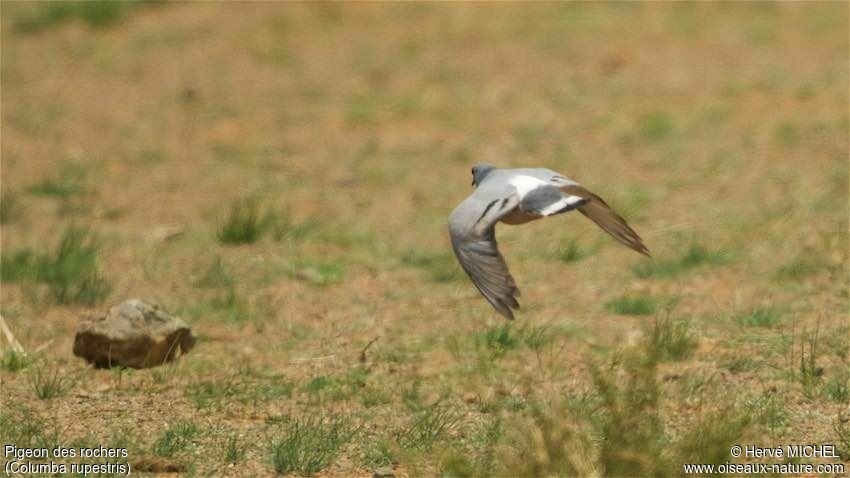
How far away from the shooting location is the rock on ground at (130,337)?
563 centimetres

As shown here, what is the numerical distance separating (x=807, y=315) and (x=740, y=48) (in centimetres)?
542

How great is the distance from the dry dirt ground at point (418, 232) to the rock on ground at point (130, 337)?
8 centimetres

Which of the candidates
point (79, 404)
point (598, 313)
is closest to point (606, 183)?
point (598, 313)

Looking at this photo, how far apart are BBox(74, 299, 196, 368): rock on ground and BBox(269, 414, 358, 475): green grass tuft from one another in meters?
0.94

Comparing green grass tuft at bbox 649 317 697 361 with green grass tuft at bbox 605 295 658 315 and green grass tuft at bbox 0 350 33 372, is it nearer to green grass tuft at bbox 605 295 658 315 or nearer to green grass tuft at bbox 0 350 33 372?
green grass tuft at bbox 605 295 658 315

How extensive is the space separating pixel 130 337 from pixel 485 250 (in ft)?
6.08

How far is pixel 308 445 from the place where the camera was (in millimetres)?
4617

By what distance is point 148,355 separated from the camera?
568 cm

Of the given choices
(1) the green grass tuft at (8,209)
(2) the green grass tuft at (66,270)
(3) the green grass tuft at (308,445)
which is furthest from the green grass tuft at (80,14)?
(3) the green grass tuft at (308,445)

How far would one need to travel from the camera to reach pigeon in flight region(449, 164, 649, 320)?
4.25 metres

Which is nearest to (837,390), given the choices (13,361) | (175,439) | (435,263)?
(175,439)

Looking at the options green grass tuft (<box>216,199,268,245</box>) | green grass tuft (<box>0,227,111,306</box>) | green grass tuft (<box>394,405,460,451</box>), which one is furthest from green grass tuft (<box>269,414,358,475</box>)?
green grass tuft (<box>216,199,268,245</box>)

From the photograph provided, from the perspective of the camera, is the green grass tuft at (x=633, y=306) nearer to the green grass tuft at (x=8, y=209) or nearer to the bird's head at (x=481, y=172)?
the bird's head at (x=481, y=172)

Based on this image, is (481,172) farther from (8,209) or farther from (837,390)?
(8,209)
